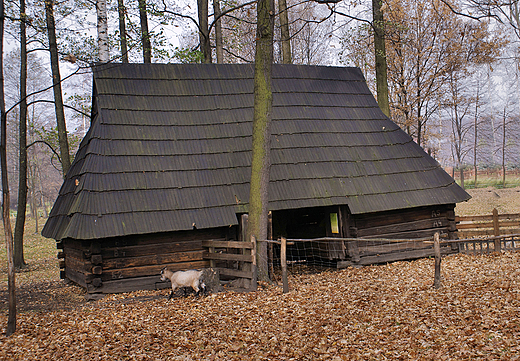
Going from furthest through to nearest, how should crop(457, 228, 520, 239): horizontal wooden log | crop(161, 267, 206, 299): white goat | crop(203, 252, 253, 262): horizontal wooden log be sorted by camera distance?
1. crop(457, 228, 520, 239): horizontal wooden log
2. crop(203, 252, 253, 262): horizontal wooden log
3. crop(161, 267, 206, 299): white goat

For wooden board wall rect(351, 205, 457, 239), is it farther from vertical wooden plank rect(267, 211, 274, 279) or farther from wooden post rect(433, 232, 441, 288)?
wooden post rect(433, 232, 441, 288)

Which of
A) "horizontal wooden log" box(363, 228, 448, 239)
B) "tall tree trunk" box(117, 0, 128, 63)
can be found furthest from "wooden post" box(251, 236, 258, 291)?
"tall tree trunk" box(117, 0, 128, 63)

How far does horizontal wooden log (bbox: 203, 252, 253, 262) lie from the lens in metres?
8.91

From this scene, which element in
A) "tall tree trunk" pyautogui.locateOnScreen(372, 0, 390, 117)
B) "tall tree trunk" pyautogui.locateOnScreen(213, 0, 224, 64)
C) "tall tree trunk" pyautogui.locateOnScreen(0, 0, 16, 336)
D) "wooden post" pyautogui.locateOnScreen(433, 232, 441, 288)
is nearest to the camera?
"tall tree trunk" pyautogui.locateOnScreen(0, 0, 16, 336)

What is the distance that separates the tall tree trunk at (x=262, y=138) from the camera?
9344 mm

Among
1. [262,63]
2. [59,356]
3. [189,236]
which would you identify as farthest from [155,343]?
[262,63]

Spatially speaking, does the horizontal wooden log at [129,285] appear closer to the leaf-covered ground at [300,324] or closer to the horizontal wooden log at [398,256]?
the leaf-covered ground at [300,324]

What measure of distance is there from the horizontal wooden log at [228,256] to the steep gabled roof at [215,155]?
684mm

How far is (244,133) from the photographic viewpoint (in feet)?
37.1

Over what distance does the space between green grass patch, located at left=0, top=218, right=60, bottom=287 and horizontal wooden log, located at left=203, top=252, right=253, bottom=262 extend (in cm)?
633

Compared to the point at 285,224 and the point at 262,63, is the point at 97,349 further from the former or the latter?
the point at 285,224

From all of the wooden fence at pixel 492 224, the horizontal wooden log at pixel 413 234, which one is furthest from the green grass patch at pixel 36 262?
the wooden fence at pixel 492 224

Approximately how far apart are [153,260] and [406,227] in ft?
21.7

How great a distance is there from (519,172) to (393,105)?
1709 centimetres
